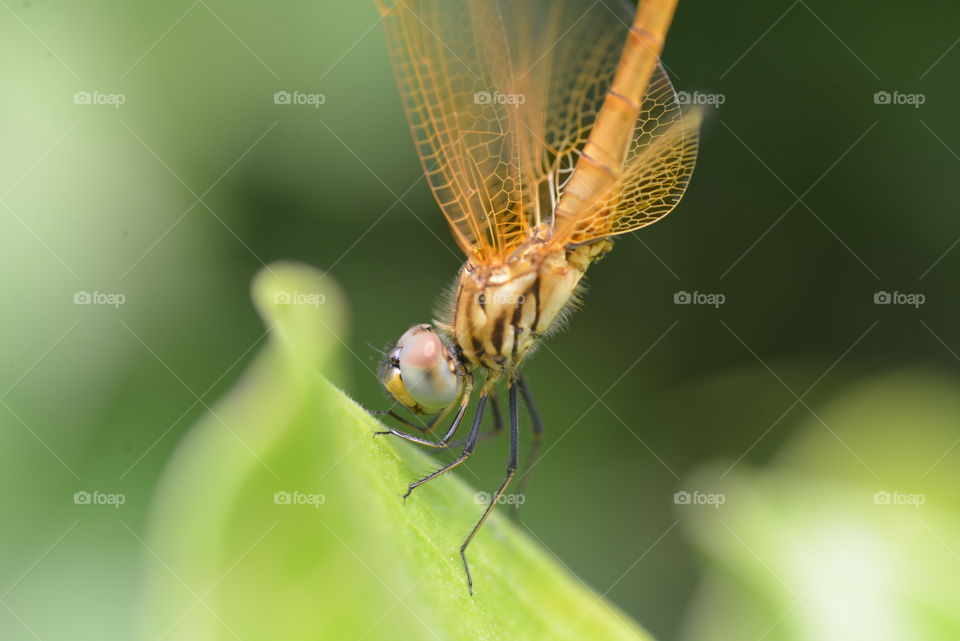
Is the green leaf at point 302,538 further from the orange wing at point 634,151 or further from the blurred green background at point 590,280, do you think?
the orange wing at point 634,151

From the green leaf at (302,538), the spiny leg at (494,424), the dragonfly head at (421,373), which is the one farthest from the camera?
the spiny leg at (494,424)

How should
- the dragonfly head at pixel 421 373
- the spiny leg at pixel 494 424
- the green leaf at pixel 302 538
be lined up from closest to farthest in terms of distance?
1. the green leaf at pixel 302 538
2. the dragonfly head at pixel 421 373
3. the spiny leg at pixel 494 424

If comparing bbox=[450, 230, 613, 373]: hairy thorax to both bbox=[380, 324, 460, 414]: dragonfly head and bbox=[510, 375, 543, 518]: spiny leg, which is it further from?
bbox=[510, 375, 543, 518]: spiny leg

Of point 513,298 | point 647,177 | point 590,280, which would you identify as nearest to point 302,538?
point 513,298

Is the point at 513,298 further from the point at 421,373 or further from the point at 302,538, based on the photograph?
the point at 302,538

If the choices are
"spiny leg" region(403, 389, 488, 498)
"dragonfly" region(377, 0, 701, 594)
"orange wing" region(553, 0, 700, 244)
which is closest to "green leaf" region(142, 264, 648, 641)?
"spiny leg" region(403, 389, 488, 498)

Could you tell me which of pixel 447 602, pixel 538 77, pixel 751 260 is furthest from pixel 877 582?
pixel 751 260

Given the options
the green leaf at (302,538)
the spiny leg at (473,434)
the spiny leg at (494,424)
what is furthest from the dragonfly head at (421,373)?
the green leaf at (302,538)
